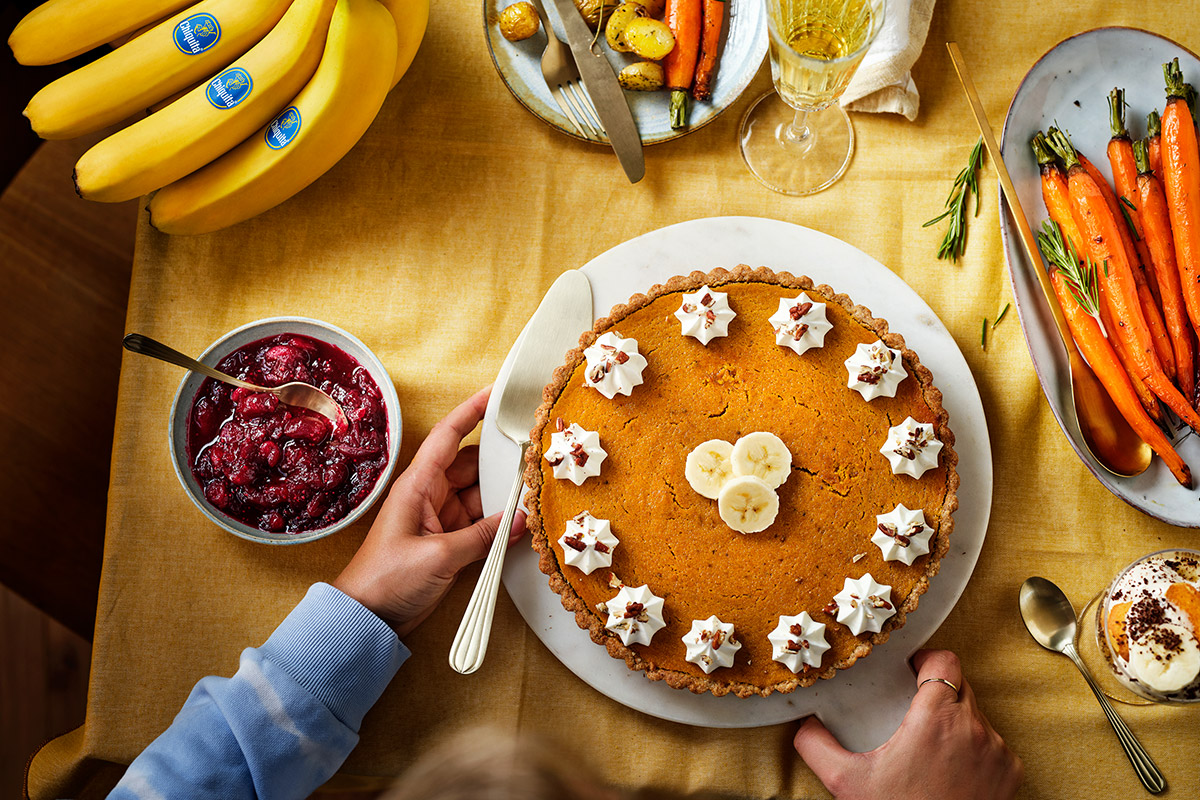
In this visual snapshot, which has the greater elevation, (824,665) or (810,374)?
(810,374)

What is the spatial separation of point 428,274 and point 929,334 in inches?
65.6

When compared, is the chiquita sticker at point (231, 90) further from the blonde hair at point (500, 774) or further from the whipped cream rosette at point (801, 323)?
the blonde hair at point (500, 774)

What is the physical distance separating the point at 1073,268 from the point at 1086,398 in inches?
16.2

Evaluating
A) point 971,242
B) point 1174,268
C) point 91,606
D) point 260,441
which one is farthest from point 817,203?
point 91,606

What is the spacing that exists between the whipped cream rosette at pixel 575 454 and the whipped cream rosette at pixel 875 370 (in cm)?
78

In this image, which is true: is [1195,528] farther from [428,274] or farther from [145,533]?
[145,533]

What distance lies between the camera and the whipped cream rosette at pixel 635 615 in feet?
7.57

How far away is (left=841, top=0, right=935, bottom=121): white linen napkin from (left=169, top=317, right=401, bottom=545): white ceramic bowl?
1.80m

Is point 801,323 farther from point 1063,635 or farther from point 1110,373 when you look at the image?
point 1063,635

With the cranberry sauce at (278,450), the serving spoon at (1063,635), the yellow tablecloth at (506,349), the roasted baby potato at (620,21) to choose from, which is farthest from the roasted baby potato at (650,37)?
the serving spoon at (1063,635)

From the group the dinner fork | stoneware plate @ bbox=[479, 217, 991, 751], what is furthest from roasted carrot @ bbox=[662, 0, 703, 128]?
stoneware plate @ bbox=[479, 217, 991, 751]

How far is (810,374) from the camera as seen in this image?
2.42m

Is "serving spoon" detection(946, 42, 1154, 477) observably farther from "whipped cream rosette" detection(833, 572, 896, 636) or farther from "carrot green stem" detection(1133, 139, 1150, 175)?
"whipped cream rosette" detection(833, 572, 896, 636)

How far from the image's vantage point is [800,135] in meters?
2.74
